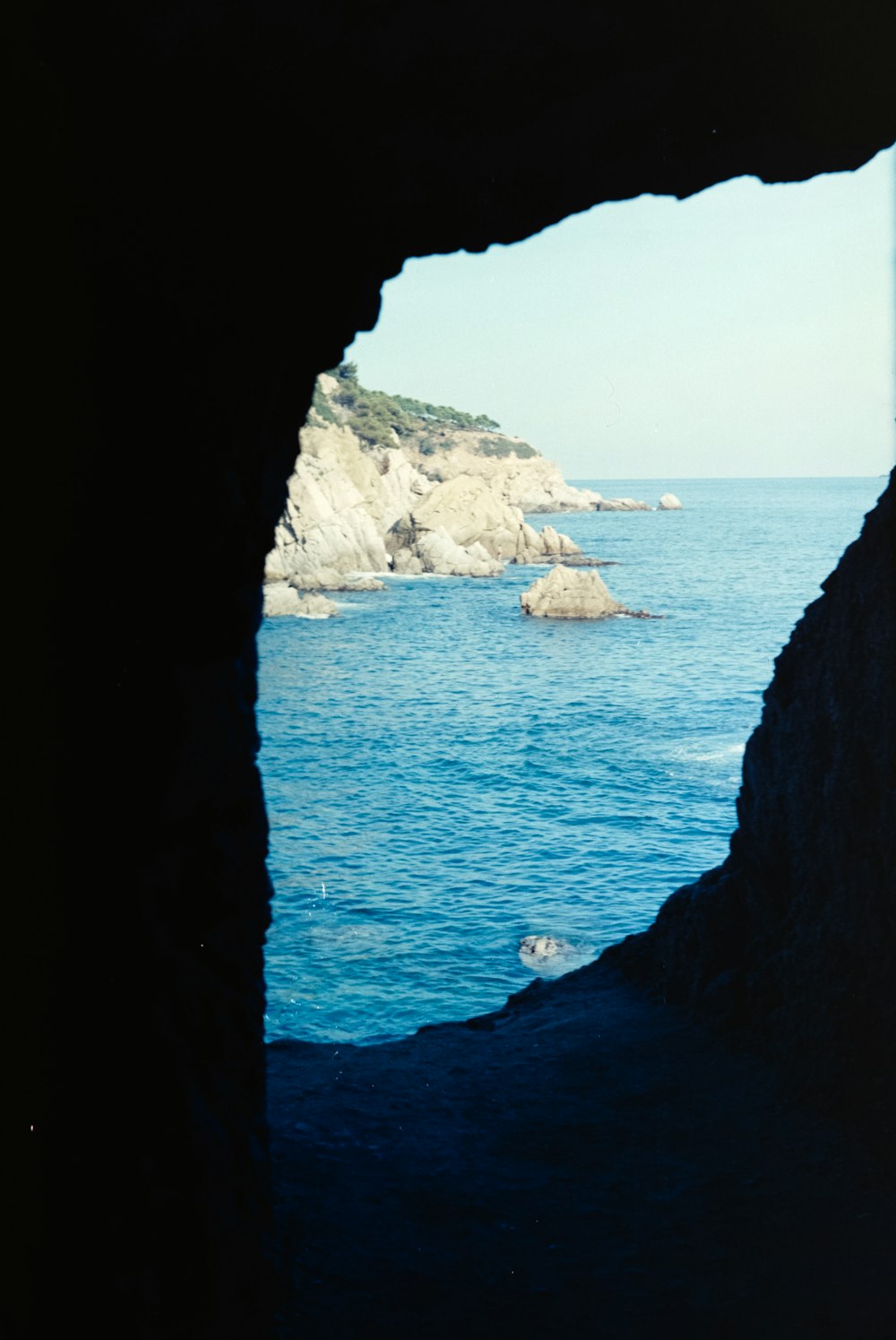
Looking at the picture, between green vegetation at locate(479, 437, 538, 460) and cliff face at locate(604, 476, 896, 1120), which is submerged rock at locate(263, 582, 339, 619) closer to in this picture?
cliff face at locate(604, 476, 896, 1120)

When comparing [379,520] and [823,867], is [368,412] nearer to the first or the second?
[379,520]

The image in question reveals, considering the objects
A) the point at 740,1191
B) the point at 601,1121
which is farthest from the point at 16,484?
the point at 601,1121

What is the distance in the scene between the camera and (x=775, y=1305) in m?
8.52

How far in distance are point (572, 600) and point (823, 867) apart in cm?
6600

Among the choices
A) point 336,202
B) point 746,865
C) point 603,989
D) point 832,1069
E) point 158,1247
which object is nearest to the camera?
point 158,1247

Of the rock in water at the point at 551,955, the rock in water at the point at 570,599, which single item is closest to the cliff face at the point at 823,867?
the rock in water at the point at 551,955

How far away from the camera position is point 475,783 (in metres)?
43.2

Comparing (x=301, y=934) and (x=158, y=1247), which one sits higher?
(x=158, y=1247)

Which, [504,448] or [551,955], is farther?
[504,448]

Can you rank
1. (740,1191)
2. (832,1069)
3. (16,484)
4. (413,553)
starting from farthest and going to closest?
→ (413,553) < (832,1069) < (740,1191) < (16,484)

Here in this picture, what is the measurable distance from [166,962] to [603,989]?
12382mm

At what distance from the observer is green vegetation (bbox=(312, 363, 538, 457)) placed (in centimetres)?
11788

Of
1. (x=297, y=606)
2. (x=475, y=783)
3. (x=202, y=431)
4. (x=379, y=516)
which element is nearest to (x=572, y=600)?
Result: (x=297, y=606)

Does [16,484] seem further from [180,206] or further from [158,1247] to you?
[158,1247]
